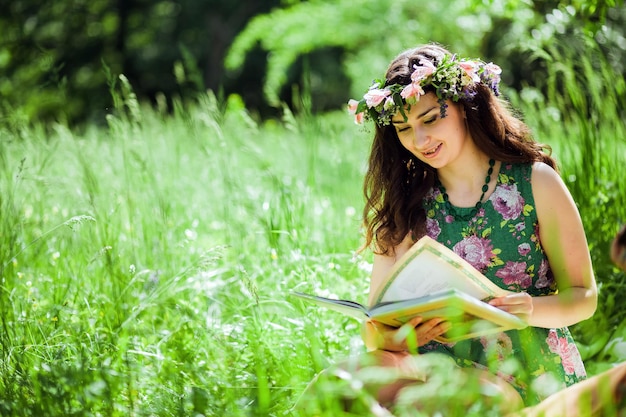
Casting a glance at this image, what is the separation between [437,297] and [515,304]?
0.34 meters

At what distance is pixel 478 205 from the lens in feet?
7.79

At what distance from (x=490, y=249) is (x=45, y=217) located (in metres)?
2.18

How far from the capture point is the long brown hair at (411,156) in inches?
93.9

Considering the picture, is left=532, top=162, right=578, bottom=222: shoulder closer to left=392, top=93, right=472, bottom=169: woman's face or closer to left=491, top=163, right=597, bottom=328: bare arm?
left=491, top=163, right=597, bottom=328: bare arm

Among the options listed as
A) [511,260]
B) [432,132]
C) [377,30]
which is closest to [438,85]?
[432,132]

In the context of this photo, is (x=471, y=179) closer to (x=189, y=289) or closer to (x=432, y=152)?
(x=432, y=152)

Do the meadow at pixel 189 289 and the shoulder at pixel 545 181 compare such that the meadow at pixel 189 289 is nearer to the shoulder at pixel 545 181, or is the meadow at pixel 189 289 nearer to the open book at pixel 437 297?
the open book at pixel 437 297

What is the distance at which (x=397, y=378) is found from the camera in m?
1.96

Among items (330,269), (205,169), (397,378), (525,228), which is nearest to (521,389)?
(397,378)

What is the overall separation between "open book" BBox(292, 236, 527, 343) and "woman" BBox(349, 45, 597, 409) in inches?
4.1

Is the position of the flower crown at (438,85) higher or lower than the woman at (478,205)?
higher

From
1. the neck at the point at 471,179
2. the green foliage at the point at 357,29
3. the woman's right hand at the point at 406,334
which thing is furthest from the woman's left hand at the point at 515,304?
the green foliage at the point at 357,29

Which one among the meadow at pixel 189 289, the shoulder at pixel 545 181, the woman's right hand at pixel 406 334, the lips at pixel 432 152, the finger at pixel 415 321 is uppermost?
the lips at pixel 432 152

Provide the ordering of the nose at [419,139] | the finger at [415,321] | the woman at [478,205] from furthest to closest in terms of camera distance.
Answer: the nose at [419,139] → the woman at [478,205] → the finger at [415,321]
